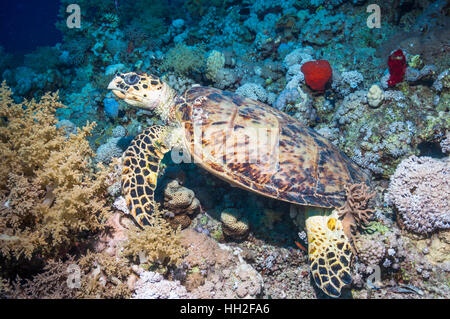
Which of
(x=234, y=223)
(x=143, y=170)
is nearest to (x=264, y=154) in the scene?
(x=234, y=223)

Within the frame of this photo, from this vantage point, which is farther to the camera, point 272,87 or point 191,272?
point 272,87

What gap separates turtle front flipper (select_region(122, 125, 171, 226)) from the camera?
8.86 feet

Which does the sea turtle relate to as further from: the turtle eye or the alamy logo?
the alamy logo

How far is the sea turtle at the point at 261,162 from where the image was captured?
2.68 m

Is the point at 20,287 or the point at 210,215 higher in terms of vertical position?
the point at 20,287

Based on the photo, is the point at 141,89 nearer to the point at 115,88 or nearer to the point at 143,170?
the point at 115,88

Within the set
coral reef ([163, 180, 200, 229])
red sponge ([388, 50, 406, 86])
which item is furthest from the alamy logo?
red sponge ([388, 50, 406, 86])

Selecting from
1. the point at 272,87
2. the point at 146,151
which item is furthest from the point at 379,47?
the point at 146,151

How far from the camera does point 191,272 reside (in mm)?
2547

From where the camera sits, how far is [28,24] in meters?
21.5

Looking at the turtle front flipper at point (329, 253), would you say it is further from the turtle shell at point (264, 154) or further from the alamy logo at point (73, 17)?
the alamy logo at point (73, 17)

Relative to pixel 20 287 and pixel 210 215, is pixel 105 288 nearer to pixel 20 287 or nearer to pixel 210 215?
pixel 20 287
